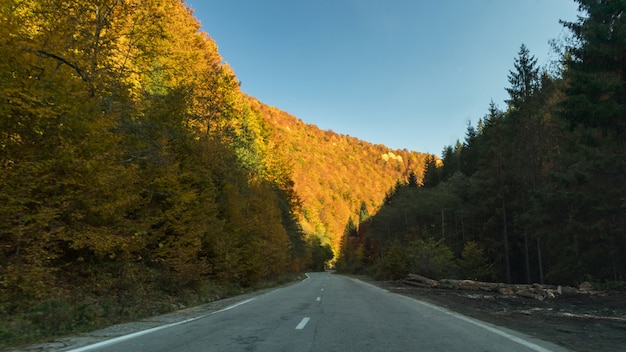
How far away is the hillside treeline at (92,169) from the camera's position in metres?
9.23

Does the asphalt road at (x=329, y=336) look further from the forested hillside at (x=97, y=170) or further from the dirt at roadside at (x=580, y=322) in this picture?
the forested hillside at (x=97, y=170)

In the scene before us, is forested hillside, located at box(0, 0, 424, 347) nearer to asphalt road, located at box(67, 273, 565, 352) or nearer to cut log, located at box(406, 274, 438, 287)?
asphalt road, located at box(67, 273, 565, 352)

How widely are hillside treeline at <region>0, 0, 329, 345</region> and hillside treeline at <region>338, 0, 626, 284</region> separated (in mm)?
18380

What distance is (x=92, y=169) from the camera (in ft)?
35.8

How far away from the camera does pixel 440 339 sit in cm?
698

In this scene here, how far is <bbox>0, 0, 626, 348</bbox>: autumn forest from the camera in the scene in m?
9.54

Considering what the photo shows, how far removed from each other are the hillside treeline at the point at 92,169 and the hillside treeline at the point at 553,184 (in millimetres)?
18380

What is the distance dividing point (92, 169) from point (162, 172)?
5479 mm

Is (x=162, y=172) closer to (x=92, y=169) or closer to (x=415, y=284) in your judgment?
(x=92, y=169)

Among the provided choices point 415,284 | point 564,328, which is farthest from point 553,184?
point 564,328

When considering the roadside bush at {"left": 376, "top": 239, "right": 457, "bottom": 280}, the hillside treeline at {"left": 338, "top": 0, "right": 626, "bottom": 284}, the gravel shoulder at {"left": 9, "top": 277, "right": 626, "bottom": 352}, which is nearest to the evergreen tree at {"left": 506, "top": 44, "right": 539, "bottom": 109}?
the hillside treeline at {"left": 338, "top": 0, "right": 626, "bottom": 284}

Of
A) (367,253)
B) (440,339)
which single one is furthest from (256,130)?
(367,253)

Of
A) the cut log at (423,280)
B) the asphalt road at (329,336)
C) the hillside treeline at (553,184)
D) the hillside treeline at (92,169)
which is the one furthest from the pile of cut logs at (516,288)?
the hillside treeline at (92,169)

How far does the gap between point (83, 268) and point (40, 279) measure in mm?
2906
